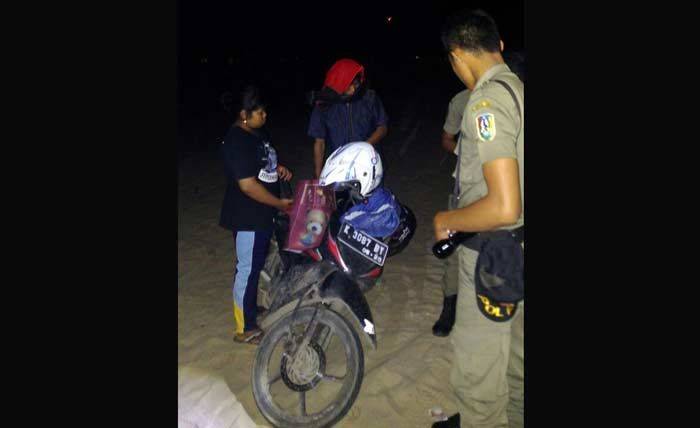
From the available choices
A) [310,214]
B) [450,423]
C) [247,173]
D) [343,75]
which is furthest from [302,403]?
[343,75]

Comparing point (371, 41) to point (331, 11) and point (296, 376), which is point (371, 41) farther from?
point (296, 376)

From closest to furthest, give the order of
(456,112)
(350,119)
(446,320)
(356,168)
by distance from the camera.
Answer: (356,168)
(456,112)
(446,320)
(350,119)

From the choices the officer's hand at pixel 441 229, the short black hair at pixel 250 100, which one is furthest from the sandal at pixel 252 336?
the officer's hand at pixel 441 229

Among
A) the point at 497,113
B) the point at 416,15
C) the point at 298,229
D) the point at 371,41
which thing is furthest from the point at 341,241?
the point at 416,15

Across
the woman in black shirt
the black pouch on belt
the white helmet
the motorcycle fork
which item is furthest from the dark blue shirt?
the black pouch on belt

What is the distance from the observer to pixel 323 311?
2.91 m

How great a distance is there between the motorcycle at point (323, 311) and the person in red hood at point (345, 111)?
150 cm

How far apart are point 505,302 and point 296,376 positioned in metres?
1.39

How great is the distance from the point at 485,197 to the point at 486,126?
0.90ft

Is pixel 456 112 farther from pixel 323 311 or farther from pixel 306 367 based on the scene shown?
pixel 306 367

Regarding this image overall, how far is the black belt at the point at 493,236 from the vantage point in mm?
2225

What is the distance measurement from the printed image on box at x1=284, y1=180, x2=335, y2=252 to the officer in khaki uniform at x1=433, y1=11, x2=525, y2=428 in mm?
860

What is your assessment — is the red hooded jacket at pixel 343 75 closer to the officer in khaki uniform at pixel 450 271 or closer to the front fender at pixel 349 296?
the officer in khaki uniform at pixel 450 271

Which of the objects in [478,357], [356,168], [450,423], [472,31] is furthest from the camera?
[356,168]
